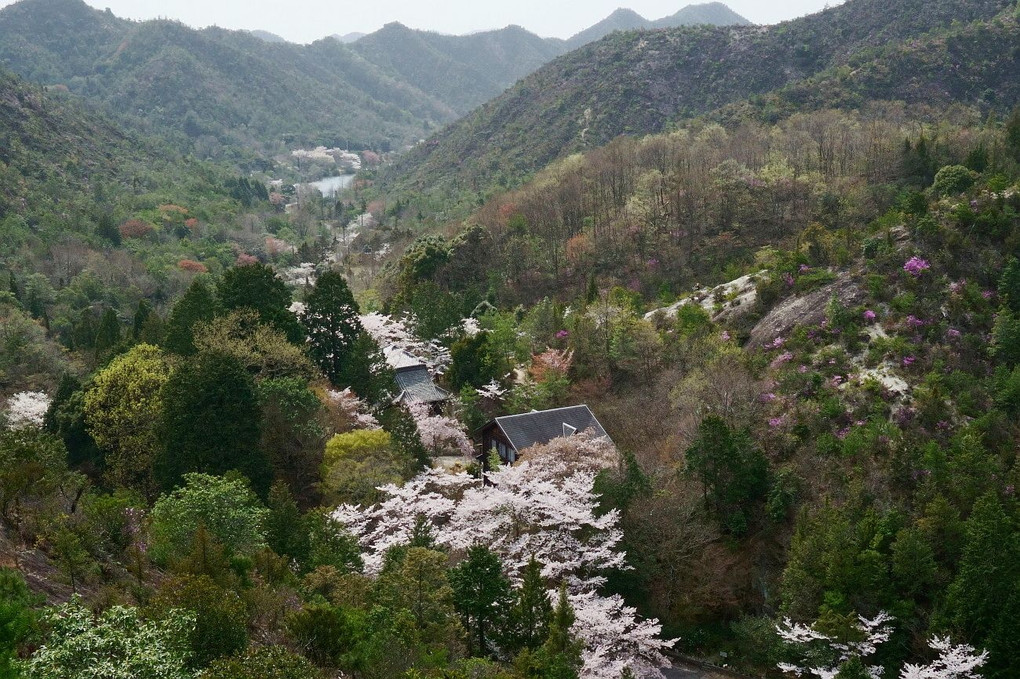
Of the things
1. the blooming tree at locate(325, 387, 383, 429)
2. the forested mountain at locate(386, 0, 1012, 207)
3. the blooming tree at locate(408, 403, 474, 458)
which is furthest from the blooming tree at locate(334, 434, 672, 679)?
the forested mountain at locate(386, 0, 1012, 207)

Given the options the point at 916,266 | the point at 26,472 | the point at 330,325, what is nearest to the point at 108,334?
the point at 330,325

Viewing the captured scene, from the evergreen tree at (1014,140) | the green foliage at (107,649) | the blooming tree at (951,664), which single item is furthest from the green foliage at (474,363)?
the green foliage at (107,649)

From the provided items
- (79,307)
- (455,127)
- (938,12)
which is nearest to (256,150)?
(455,127)

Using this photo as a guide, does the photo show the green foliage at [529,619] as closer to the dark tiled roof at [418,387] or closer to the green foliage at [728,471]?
the green foliage at [728,471]

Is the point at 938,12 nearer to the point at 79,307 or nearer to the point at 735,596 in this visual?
the point at 735,596

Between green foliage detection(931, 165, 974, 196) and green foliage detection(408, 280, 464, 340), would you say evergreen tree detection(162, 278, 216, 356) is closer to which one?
green foliage detection(408, 280, 464, 340)
